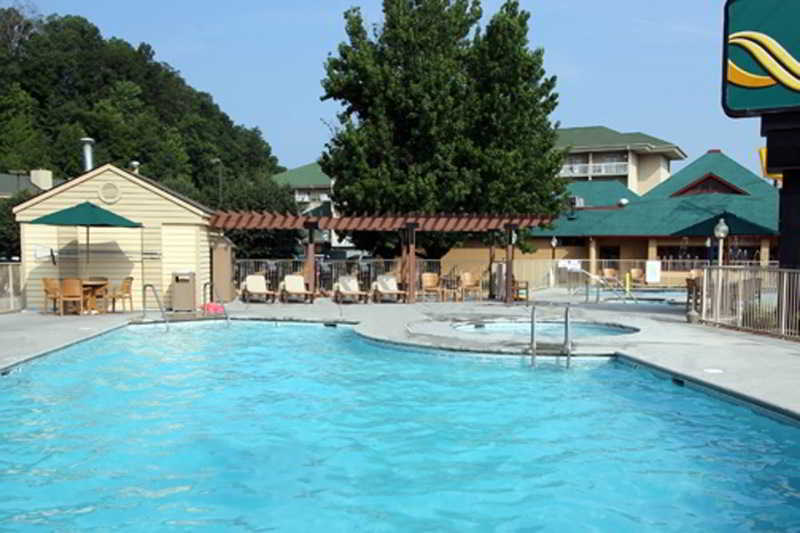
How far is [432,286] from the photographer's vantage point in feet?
72.2

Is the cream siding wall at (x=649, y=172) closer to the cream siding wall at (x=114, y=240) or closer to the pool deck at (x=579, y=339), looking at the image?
the pool deck at (x=579, y=339)

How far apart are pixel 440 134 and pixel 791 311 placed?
14406 millimetres

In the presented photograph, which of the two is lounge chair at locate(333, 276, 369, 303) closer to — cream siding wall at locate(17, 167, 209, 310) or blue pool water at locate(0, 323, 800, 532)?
cream siding wall at locate(17, 167, 209, 310)

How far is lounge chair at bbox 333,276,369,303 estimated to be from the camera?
20.5 metres

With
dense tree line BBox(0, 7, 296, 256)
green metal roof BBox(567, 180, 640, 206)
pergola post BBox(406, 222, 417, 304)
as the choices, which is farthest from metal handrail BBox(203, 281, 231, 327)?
green metal roof BBox(567, 180, 640, 206)

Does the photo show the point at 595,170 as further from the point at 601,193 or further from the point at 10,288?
the point at 10,288

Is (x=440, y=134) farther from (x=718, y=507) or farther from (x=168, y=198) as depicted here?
(x=718, y=507)

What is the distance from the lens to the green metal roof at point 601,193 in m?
40.4

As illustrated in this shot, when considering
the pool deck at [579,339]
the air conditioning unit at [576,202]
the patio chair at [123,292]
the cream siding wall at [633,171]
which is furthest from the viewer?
the cream siding wall at [633,171]

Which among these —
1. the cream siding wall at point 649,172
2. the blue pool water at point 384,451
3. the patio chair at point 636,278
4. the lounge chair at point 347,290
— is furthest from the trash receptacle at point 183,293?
the cream siding wall at point 649,172

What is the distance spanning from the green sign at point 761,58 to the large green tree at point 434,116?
11.0 meters

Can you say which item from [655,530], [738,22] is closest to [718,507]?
[655,530]

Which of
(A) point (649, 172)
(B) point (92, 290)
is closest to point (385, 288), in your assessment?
(B) point (92, 290)

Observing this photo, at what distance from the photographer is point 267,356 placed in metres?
12.3
